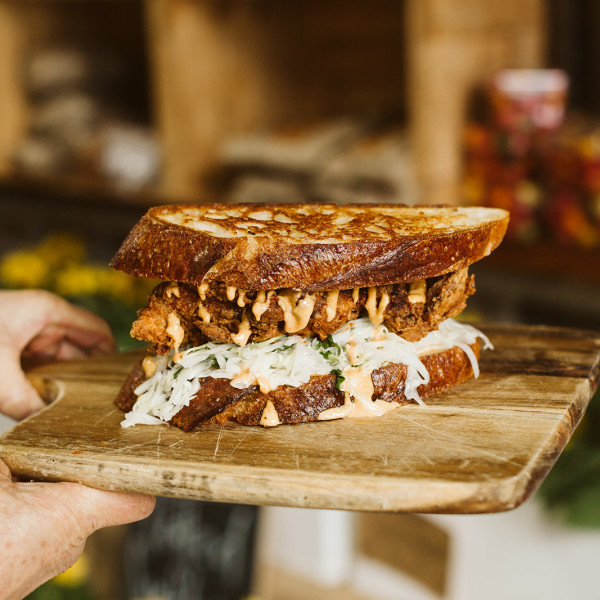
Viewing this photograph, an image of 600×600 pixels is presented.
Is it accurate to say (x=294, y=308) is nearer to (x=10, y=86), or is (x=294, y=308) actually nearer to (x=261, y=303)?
(x=261, y=303)

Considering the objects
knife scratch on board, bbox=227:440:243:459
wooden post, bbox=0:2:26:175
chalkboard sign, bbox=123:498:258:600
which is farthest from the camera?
wooden post, bbox=0:2:26:175

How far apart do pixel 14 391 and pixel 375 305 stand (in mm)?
878

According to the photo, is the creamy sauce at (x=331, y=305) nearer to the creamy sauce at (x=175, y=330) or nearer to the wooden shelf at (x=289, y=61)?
the creamy sauce at (x=175, y=330)

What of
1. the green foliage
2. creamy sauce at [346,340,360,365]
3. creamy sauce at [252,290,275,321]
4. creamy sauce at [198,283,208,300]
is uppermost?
creamy sauce at [198,283,208,300]

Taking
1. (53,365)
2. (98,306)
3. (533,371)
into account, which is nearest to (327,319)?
(533,371)

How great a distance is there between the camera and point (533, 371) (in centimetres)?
168

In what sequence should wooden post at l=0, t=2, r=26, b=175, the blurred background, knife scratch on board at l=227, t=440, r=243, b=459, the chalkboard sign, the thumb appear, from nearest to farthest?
knife scratch on board at l=227, t=440, r=243, b=459, the thumb, the blurred background, the chalkboard sign, wooden post at l=0, t=2, r=26, b=175

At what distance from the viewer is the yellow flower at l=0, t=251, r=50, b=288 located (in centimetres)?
327

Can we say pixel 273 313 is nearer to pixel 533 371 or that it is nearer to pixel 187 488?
pixel 187 488

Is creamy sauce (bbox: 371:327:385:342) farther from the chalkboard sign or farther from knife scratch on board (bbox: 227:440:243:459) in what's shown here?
the chalkboard sign

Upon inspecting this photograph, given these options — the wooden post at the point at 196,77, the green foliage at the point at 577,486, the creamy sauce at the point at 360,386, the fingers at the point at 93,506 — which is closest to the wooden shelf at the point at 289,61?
the wooden post at the point at 196,77

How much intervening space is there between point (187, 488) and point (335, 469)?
0.25 meters

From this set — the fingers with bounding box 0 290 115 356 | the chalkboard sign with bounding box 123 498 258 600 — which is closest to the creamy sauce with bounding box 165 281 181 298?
the fingers with bounding box 0 290 115 356

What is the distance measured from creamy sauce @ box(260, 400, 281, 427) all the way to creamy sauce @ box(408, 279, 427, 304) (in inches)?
14.0
